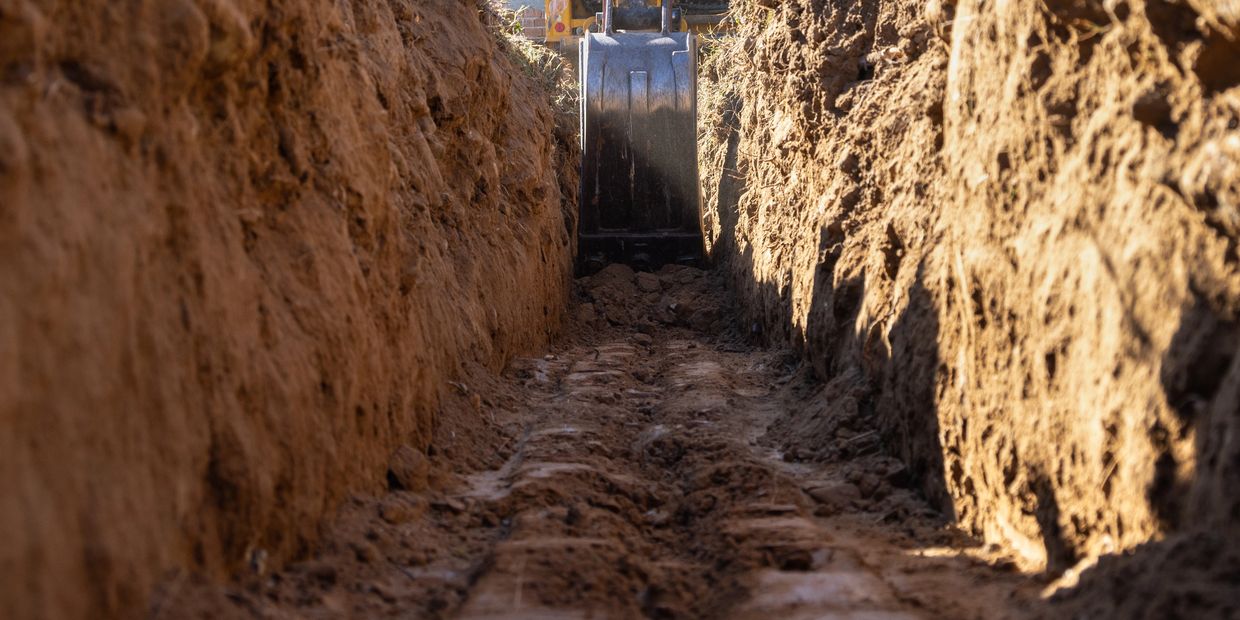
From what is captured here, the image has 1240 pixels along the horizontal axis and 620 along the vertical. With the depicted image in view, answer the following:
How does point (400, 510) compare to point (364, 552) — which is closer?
point (364, 552)

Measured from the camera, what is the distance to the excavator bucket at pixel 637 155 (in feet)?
40.3

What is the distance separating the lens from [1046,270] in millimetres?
3650

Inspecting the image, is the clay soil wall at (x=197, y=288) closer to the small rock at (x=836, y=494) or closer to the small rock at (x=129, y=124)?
the small rock at (x=129, y=124)

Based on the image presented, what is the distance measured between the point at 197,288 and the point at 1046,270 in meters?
2.56

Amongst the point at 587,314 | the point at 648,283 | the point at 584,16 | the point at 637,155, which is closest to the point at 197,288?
the point at 587,314

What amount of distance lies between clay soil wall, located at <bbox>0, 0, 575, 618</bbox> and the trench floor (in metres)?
0.19

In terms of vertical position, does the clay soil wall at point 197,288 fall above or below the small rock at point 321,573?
above

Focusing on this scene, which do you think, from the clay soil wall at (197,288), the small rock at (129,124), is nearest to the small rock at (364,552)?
the clay soil wall at (197,288)

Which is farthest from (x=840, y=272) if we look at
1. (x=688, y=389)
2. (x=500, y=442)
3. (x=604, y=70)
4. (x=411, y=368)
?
(x=604, y=70)

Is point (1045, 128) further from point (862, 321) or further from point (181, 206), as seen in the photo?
point (181, 206)

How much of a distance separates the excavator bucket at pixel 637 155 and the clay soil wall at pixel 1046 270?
18.3 ft

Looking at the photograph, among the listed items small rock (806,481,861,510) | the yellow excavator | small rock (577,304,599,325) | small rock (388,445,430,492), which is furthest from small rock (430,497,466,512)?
the yellow excavator

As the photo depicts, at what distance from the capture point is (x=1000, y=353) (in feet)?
13.2

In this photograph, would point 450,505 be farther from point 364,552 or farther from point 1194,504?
point 1194,504
